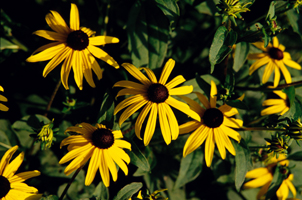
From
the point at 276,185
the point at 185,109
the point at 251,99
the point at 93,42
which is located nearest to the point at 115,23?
the point at 93,42

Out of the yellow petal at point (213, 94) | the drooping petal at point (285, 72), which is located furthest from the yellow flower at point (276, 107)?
the yellow petal at point (213, 94)

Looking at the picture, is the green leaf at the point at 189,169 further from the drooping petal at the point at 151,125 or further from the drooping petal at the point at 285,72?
the drooping petal at the point at 285,72

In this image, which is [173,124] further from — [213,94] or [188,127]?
[213,94]

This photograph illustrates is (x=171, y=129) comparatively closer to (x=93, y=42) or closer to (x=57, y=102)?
(x=93, y=42)

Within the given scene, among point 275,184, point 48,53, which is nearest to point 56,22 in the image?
point 48,53

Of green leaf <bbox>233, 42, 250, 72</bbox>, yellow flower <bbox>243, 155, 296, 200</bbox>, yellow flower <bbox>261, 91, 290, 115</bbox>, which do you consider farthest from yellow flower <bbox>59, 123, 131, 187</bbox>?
yellow flower <bbox>243, 155, 296, 200</bbox>

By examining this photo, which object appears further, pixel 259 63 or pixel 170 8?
pixel 259 63
